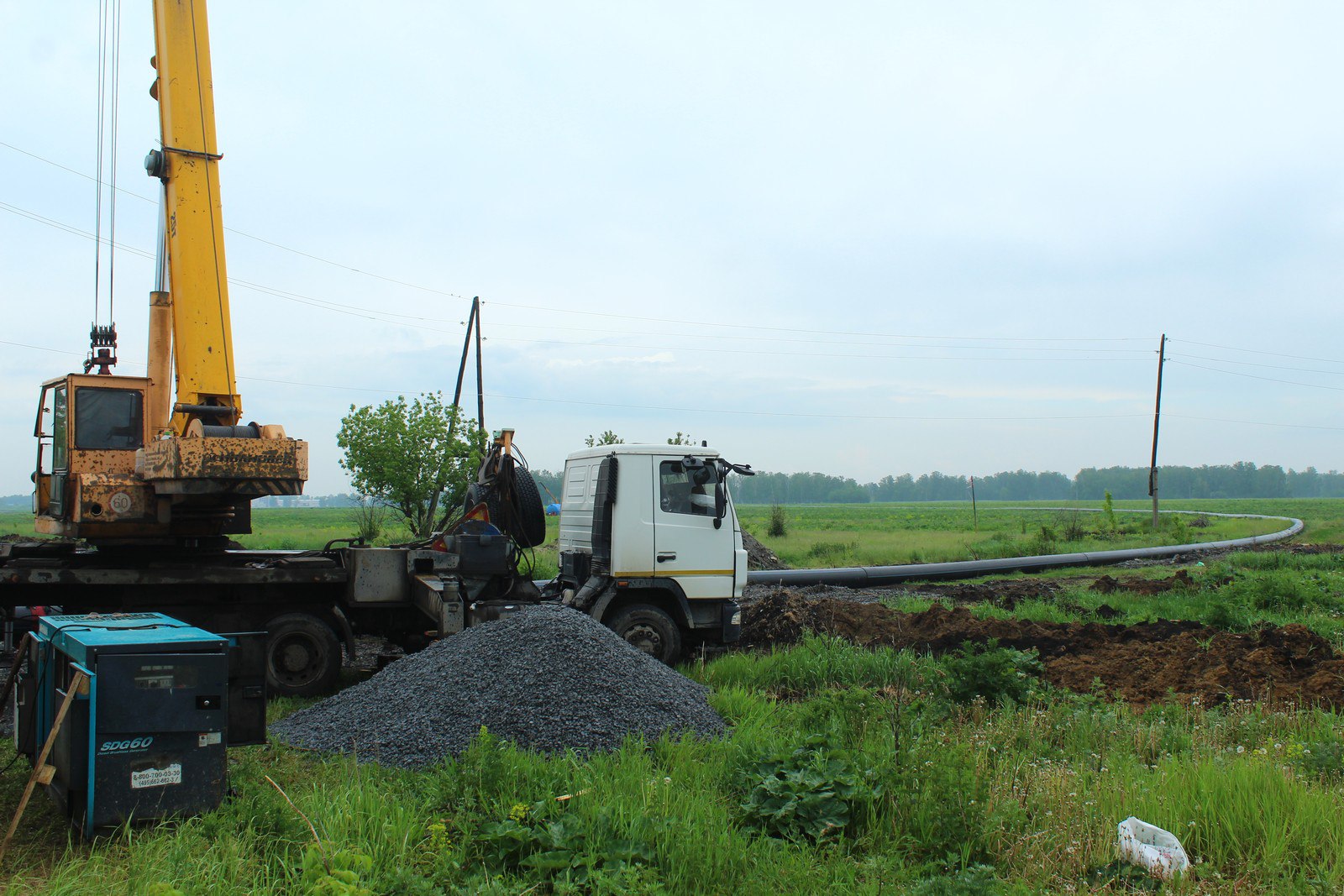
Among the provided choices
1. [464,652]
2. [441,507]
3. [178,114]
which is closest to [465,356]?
[441,507]

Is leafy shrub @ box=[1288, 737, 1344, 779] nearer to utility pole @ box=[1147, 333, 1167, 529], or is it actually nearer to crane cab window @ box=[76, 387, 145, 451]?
crane cab window @ box=[76, 387, 145, 451]

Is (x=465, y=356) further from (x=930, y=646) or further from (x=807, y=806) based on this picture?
(x=807, y=806)

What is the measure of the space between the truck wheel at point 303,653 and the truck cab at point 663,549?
2.54 metres

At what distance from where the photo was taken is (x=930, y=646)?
11.4 metres

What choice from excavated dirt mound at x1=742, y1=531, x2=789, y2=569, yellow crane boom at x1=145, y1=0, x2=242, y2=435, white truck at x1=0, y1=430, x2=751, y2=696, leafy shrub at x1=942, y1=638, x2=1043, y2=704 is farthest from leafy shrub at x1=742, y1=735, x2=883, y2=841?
excavated dirt mound at x1=742, y1=531, x2=789, y2=569

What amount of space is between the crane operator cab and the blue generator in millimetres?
3087

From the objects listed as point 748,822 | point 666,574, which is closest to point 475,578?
point 666,574

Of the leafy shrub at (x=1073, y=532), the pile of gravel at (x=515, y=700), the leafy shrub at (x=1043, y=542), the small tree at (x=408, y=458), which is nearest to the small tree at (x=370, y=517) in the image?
the small tree at (x=408, y=458)

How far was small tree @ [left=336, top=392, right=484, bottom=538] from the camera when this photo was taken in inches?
823

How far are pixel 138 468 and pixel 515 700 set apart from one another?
4.51m

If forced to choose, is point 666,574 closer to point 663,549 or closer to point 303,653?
point 663,549

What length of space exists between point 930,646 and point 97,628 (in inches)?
342

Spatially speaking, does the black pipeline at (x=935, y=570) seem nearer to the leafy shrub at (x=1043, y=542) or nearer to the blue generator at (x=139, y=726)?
the leafy shrub at (x=1043, y=542)

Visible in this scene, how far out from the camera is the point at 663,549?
1049cm
